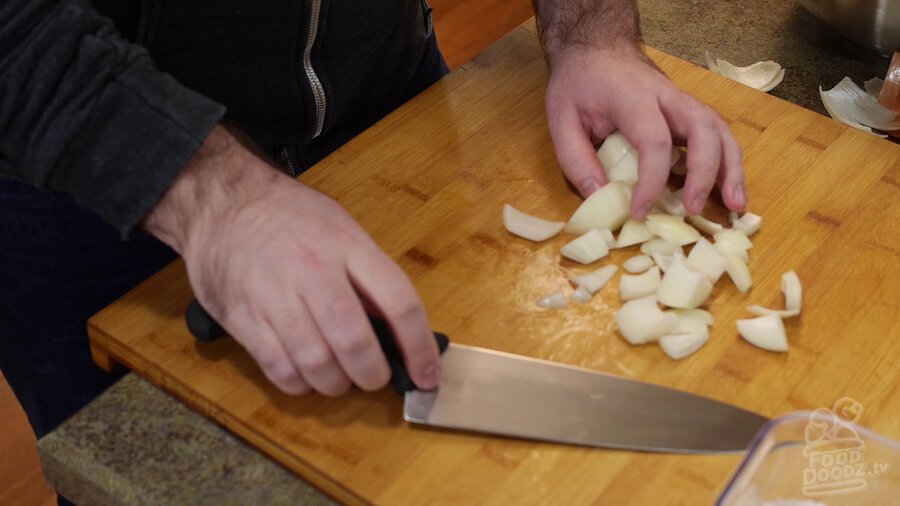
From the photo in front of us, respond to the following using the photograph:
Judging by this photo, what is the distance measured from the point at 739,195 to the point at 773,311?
150 mm

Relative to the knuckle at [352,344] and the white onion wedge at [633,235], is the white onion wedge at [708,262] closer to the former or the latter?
the white onion wedge at [633,235]

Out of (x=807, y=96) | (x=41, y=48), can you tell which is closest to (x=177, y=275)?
(x=41, y=48)

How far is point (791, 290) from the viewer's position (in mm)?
1062

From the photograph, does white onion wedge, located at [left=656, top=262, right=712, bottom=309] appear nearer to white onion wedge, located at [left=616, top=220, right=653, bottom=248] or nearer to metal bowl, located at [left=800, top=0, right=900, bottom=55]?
white onion wedge, located at [left=616, top=220, right=653, bottom=248]

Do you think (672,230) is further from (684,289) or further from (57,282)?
(57,282)

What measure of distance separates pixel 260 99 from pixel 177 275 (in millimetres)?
231

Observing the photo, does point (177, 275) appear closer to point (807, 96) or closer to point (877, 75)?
point (807, 96)

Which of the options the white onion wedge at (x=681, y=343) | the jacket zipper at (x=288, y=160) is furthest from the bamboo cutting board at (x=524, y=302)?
the jacket zipper at (x=288, y=160)

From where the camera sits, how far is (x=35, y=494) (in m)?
1.93

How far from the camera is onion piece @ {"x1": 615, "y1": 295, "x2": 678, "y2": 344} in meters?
1.01

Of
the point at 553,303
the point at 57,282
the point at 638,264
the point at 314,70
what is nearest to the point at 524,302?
the point at 553,303

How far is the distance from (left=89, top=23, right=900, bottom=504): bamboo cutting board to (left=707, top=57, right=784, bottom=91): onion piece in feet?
0.34

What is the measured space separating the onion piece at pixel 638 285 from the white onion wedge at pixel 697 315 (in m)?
0.03

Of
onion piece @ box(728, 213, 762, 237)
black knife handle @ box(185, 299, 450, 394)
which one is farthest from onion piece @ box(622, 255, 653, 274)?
black knife handle @ box(185, 299, 450, 394)
